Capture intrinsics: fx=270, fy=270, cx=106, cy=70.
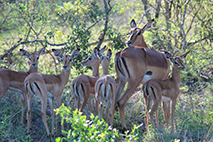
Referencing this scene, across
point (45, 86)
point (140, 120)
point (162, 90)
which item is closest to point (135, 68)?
point (162, 90)

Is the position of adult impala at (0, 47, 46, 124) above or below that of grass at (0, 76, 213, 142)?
above

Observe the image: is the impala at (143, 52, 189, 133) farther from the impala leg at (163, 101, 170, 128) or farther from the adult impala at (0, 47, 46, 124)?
the adult impala at (0, 47, 46, 124)

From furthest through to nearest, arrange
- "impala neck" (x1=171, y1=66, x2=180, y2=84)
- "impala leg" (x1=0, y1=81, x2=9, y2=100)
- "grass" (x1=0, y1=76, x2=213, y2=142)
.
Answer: "impala leg" (x1=0, y1=81, x2=9, y2=100) → "impala neck" (x1=171, y1=66, x2=180, y2=84) → "grass" (x1=0, y1=76, x2=213, y2=142)

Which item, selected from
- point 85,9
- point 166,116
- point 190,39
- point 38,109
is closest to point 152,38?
point 190,39

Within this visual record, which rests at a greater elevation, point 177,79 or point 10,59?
point 10,59

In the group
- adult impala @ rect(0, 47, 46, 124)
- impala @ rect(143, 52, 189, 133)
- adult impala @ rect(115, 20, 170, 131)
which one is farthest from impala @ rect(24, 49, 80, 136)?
impala @ rect(143, 52, 189, 133)

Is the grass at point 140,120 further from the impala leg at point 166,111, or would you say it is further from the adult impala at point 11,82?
the adult impala at point 11,82

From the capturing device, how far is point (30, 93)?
5.13 m


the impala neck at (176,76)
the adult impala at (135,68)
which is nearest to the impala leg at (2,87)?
the adult impala at (135,68)

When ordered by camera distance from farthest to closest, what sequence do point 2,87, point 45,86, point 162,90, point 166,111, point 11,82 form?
point 11,82
point 2,87
point 166,111
point 45,86
point 162,90

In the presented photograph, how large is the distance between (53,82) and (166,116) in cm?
237

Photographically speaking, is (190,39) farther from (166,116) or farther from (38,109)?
(38,109)

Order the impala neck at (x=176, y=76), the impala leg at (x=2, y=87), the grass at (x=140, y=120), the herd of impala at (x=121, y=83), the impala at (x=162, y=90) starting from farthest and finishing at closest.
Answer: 1. the impala leg at (x=2, y=87)
2. the impala neck at (x=176, y=76)
3. the herd of impala at (x=121, y=83)
4. the impala at (x=162, y=90)
5. the grass at (x=140, y=120)

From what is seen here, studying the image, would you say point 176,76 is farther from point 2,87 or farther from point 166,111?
point 2,87
